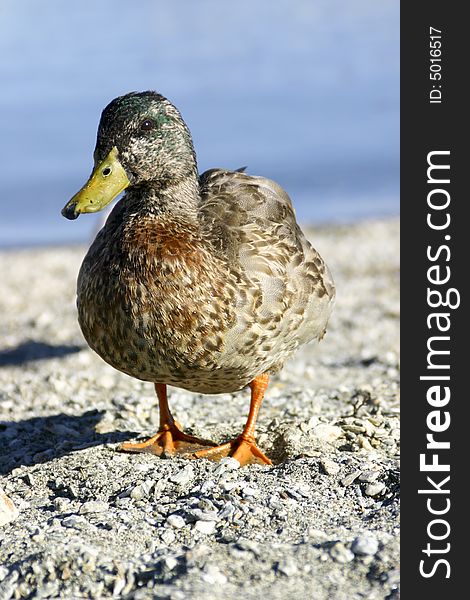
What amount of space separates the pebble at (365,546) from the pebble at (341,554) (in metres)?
0.02

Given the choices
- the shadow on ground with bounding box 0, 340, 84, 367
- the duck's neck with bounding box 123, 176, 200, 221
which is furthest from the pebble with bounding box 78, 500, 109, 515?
the shadow on ground with bounding box 0, 340, 84, 367

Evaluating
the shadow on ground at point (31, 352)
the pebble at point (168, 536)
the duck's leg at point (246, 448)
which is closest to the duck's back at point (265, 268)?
the duck's leg at point (246, 448)

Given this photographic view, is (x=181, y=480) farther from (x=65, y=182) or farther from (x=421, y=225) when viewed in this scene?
(x=65, y=182)

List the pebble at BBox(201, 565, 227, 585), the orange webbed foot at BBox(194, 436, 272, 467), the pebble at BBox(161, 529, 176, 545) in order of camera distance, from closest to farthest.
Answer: the pebble at BBox(201, 565, 227, 585) → the pebble at BBox(161, 529, 176, 545) → the orange webbed foot at BBox(194, 436, 272, 467)

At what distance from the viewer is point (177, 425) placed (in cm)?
504

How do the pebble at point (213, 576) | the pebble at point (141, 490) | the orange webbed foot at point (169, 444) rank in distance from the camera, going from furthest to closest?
the orange webbed foot at point (169, 444), the pebble at point (141, 490), the pebble at point (213, 576)

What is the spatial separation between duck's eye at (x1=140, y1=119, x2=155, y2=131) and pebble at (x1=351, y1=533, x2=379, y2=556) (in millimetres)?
2006

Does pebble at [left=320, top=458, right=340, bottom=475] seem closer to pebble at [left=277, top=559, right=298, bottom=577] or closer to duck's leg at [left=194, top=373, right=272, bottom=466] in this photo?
duck's leg at [left=194, top=373, right=272, bottom=466]

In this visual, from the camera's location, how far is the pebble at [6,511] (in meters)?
3.85

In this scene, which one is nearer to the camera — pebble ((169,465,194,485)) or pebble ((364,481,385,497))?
pebble ((364,481,385,497))

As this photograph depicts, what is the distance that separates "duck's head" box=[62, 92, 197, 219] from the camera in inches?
164

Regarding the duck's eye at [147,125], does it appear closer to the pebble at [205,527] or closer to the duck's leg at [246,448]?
the duck's leg at [246,448]

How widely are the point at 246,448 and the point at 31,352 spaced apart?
3427 millimetres

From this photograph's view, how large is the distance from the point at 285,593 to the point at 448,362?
131 cm
